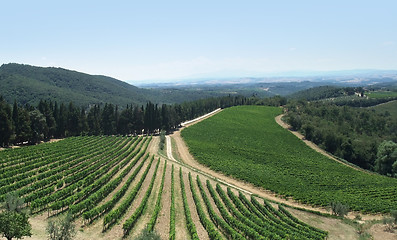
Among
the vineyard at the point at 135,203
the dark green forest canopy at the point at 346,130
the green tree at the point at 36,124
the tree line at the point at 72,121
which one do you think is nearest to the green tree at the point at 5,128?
the tree line at the point at 72,121

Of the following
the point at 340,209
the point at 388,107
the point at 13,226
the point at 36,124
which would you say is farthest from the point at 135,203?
the point at 388,107

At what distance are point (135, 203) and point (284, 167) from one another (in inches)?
1823

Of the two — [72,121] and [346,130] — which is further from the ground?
[72,121]

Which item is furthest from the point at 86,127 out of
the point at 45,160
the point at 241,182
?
the point at 241,182

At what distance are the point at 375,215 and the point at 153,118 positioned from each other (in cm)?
8354

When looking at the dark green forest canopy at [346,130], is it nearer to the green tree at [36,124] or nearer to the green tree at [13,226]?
the green tree at [36,124]

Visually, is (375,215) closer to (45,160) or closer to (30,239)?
(30,239)

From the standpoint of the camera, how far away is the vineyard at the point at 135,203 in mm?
28203

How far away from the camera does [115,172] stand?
4753 centimetres

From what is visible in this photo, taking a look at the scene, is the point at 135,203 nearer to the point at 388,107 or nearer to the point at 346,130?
the point at 346,130

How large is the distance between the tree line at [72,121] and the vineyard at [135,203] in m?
22.0

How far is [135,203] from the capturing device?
34.9 m

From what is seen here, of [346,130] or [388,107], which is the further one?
[388,107]

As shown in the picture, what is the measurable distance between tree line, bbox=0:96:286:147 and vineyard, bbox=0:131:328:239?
22.0 m
